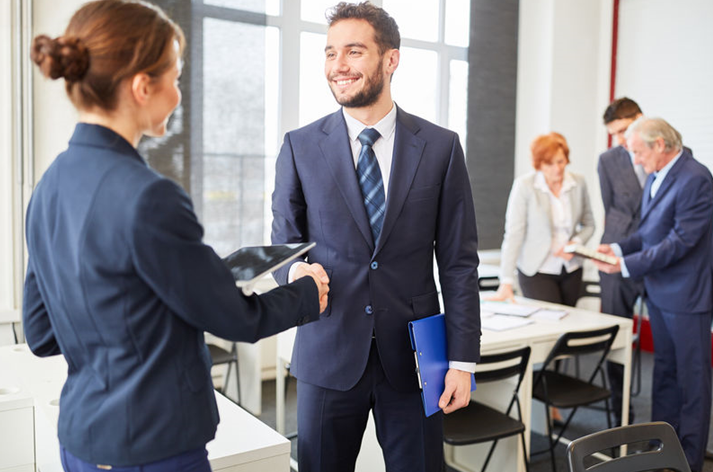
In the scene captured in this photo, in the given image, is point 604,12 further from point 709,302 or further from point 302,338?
point 302,338

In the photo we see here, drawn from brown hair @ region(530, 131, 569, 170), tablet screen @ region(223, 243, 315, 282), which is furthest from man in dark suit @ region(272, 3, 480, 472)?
brown hair @ region(530, 131, 569, 170)

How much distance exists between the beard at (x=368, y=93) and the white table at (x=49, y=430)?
3.09 feet

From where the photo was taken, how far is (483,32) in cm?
607

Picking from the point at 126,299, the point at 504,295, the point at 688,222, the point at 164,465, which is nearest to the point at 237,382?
the point at 504,295

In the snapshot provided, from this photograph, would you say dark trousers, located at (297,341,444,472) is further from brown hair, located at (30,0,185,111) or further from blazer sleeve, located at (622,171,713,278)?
blazer sleeve, located at (622,171,713,278)

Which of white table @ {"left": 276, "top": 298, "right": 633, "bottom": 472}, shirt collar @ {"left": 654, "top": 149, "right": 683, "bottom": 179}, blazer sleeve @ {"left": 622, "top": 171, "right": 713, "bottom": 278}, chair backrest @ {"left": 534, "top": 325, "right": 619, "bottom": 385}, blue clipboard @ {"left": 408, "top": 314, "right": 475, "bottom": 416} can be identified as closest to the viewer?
blue clipboard @ {"left": 408, "top": 314, "right": 475, "bottom": 416}

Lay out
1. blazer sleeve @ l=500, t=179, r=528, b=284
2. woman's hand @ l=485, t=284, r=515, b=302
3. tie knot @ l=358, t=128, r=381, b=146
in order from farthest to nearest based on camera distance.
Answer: blazer sleeve @ l=500, t=179, r=528, b=284, woman's hand @ l=485, t=284, r=515, b=302, tie knot @ l=358, t=128, r=381, b=146

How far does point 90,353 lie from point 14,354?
6.04 ft

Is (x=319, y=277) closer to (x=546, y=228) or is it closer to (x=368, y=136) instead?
(x=368, y=136)

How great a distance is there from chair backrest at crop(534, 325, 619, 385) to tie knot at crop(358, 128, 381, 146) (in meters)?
1.71

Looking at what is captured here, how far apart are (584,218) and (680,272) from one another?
986 mm

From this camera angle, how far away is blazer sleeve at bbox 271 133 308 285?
1.82m

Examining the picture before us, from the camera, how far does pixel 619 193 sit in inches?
171

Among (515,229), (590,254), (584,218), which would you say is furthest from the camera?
(584,218)
